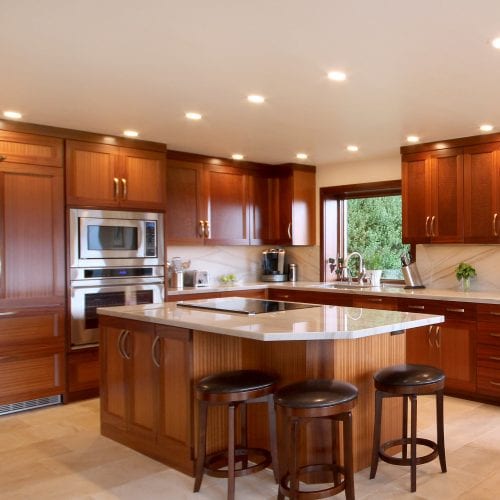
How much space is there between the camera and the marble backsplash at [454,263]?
5.10 metres

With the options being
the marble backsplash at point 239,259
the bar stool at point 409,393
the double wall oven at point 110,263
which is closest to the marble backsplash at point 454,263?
the marble backsplash at point 239,259

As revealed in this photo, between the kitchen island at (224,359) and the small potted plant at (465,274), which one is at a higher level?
the small potted plant at (465,274)

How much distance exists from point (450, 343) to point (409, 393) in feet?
6.86

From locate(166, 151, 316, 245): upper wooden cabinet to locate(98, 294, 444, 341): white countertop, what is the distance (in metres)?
2.22

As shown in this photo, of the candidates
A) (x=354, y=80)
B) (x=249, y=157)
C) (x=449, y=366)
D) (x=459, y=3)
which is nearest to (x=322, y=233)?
(x=249, y=157)

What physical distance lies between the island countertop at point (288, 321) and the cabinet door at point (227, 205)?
8.12ft

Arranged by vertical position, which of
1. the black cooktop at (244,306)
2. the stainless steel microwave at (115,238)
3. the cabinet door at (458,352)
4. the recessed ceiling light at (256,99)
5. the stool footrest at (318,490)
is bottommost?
the stool footrest at (318,490)

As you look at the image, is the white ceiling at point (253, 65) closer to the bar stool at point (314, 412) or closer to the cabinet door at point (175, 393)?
the cabinet door at point (175, 393)

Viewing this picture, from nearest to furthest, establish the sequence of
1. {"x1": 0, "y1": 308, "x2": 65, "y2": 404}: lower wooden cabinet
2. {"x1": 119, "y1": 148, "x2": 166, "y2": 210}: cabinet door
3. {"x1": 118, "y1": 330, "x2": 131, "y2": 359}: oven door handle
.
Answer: {"x1": 118, "y1": 330, "x2": 131, "y2": 359}: oven door handle, {"x1": 0, "y1": 308, "x2": 65, "y2": 404}: lower wooden cabinet, {"x1": 119, "y1": 148, "x2": 166, "y2": 210}: cabinet door

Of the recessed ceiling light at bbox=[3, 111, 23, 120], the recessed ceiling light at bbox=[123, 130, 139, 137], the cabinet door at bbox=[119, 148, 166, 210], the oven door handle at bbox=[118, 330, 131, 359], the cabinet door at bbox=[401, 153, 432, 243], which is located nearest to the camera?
the oven door handle at bbox=[118, 330, 131, 359]

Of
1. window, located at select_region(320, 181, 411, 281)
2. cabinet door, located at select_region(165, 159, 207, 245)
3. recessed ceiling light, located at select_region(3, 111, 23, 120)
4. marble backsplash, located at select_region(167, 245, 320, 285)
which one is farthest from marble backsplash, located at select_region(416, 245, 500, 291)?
recessed ceiling light, located at select_region(3, 111, 23, 120)

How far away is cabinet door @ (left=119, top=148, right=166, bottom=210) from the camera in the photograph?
4.92 meters

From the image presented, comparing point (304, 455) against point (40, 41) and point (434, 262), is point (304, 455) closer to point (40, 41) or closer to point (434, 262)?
point (40, 41)

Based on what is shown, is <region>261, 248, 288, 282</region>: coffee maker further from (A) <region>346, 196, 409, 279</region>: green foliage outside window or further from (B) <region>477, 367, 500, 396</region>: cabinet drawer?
(B) <region>477, 367, 500, 396</region>: cabinet drawer
